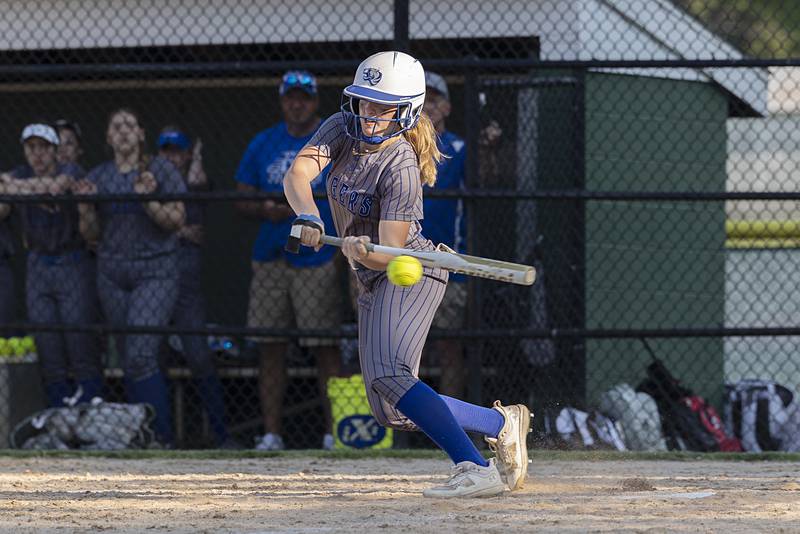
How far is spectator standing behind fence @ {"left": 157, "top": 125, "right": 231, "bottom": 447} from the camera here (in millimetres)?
7488

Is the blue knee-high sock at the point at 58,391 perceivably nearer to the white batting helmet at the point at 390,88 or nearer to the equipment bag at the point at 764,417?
the white batting helmet at the point at 390,88

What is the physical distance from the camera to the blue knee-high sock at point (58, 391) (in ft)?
24.6

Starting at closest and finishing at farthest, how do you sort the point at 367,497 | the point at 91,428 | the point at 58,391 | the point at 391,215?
the point at 391,215, the point at 367,497, the point at 91,428, the point at 58,391

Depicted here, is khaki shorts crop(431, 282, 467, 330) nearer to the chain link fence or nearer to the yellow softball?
the chain link fence

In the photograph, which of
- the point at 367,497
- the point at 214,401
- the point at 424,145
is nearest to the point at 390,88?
the point at 424,145

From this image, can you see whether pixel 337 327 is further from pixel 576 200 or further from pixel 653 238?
pixel 653 238

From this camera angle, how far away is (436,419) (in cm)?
480

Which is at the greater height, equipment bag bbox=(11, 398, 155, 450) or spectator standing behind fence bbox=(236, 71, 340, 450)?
spectator standing behind fence bbox=(236, 71, 340, 450)

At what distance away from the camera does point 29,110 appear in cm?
934

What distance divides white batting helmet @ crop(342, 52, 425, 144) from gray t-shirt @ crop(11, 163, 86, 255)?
3.18 m

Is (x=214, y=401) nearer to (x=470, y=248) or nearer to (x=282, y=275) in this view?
(x=282, y=275)

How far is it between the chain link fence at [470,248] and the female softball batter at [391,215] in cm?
176

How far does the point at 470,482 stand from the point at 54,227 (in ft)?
11.8

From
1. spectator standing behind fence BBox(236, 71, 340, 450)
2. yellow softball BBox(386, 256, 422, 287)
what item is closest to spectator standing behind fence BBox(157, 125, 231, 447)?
spectator standing behind fence BBox(236, 71, 340, 450)
